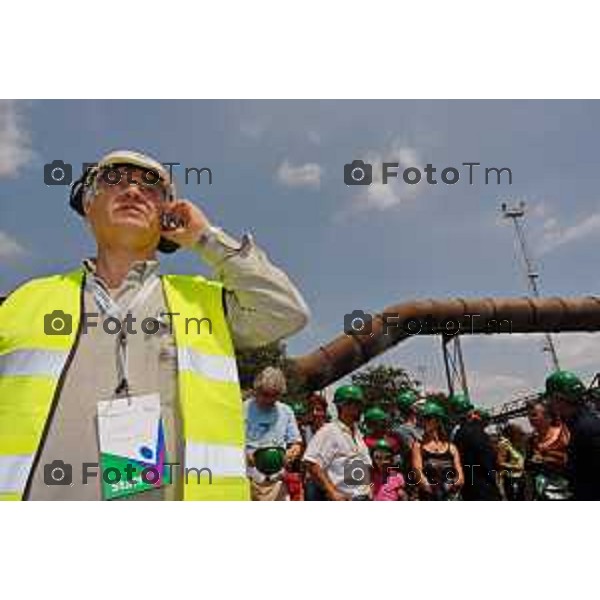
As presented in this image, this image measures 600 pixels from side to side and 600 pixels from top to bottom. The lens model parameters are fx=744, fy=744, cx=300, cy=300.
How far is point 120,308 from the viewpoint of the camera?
2.20 metres

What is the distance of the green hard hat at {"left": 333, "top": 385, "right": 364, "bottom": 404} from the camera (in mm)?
4020

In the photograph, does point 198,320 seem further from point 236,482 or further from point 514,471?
point 514,471

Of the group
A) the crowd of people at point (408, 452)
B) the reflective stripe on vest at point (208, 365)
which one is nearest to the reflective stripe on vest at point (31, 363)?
the reflective stripe on vest at point (208, 365)

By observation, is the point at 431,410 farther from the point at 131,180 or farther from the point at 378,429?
the point at 131,180

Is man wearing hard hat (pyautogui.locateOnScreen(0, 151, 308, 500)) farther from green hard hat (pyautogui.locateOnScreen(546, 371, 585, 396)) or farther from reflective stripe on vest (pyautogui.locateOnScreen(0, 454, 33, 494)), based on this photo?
green hard hat (pyautogui.locateOnScreen(546, 371, 585, 396))

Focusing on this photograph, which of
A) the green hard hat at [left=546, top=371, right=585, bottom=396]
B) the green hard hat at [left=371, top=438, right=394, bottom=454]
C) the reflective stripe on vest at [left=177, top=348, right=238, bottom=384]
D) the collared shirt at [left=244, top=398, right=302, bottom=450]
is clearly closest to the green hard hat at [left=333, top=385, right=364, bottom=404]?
the collared shirt at [left=244, top=398, right=302, bottom=450]

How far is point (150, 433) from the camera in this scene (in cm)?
206

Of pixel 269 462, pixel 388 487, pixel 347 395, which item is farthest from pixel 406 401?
pixel 269 462

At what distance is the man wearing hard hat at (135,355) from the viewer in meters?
2.02

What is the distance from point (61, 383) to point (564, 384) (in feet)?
9.14

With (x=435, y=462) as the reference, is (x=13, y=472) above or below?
below
